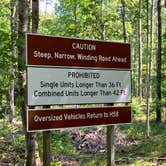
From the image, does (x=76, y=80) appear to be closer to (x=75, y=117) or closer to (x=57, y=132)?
(x=75, y=117)

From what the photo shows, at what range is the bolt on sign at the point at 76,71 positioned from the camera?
584 centimetres

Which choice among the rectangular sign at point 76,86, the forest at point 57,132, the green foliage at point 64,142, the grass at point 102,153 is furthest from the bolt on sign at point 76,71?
the green foliage at point 64,142

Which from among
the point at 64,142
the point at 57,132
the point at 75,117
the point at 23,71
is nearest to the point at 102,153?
the point at 64,142

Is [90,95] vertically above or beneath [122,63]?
beneath

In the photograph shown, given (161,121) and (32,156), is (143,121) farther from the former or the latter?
(32,156)

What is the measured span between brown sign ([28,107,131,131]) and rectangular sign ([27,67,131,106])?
139mm

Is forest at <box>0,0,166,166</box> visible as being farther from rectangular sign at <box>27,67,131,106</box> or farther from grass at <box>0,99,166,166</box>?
rectangular sign at <box>27,67,131,106</box>

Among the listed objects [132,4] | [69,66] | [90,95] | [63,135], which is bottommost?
[63,135]

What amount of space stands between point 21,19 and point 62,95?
379cm

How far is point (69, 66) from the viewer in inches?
247

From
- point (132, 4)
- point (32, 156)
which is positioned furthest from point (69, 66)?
point (132, 4)

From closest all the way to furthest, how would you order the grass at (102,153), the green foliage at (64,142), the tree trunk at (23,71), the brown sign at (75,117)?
the brown sign at (75,117) < the tree trunk at (23,71) < the grass at (102,153) < the green foliage at (64,142)

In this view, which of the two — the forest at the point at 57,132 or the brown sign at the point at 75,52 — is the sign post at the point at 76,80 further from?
the forest at the point at 57,132

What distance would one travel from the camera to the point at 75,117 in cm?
630
